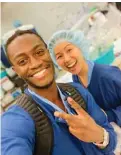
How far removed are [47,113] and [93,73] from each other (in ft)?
1.67

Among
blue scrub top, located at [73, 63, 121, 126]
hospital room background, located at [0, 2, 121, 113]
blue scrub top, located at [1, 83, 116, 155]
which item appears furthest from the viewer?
hospital room background, located at [0, 2, 121, 113]

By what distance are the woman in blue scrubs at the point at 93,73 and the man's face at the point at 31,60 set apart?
425mm

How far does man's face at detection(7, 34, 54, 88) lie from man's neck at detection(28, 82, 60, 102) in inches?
0.9

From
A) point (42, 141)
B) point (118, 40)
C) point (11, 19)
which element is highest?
point (11, 19)

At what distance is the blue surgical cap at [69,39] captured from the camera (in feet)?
4.77

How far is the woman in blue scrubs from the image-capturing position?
1.41 m

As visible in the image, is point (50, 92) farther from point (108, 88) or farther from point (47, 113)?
point (108, 88)

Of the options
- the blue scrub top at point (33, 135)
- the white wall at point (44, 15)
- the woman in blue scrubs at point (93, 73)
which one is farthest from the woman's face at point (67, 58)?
the white wall at point (44, 15)

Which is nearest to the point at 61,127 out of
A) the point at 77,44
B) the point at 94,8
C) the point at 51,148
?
the point at 51,148

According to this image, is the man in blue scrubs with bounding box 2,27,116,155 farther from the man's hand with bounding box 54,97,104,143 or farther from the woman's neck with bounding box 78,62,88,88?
the woman's neck with bounding box 78,62,88,88

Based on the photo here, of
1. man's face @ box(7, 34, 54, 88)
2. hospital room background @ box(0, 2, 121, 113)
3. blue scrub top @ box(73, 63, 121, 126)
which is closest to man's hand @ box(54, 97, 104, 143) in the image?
man's face @ box(7, 34, 54, 88)

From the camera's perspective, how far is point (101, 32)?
2473 millimetres

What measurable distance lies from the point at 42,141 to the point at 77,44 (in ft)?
2.46

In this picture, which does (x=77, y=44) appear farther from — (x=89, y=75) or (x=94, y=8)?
(x=94, y=8)
